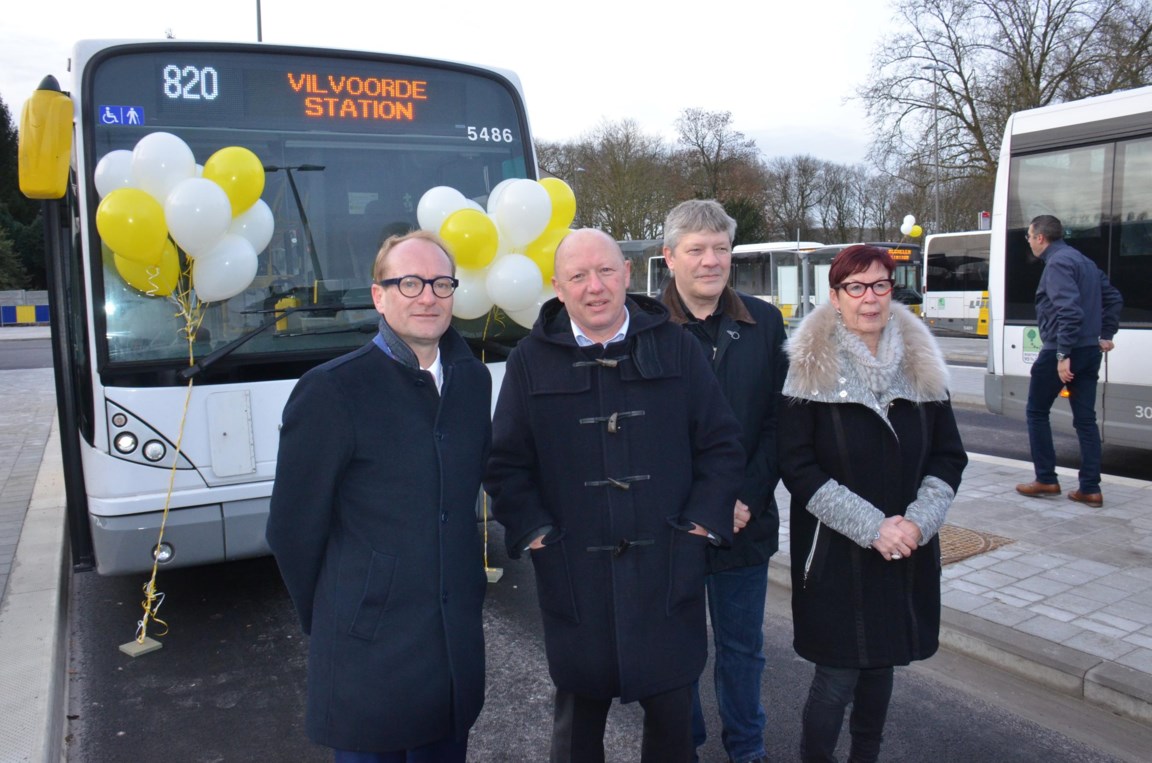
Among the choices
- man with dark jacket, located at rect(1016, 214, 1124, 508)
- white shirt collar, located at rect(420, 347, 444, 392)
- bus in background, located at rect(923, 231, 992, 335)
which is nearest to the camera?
white shirt collar, located at rect(420, 347, 444, 392)

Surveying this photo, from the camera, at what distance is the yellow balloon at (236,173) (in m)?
4.09

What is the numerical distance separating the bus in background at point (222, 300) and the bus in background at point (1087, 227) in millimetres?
5914

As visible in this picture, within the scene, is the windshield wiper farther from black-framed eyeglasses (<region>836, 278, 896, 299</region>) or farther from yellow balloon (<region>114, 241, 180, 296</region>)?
black-framed eyeglasses (<region>836, 278, 896, 299</region>)

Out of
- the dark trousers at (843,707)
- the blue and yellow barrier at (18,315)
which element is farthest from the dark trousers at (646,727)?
the blue and yellow barrier at (18,315)

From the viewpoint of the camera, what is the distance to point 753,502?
307 cm

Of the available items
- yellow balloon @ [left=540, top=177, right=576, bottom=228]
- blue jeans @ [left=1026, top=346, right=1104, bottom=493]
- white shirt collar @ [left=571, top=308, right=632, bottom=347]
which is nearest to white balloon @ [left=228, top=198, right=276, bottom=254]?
yellow balloon @ [left=540, top=177, right=576, bottom=228]

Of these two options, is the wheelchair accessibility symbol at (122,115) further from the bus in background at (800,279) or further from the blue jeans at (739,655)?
the bus in background at (800,279)

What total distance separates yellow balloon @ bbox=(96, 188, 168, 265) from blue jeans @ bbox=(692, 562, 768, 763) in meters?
2.81

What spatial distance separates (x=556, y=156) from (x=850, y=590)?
52644mm

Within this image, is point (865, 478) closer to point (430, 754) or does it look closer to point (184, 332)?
point (430, 754)

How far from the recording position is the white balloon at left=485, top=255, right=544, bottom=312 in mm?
4535

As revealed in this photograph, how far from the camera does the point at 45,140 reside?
3.88m

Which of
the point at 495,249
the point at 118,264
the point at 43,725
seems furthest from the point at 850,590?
the point at 118,264

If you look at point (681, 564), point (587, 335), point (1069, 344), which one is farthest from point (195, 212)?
point (1069, 344)
